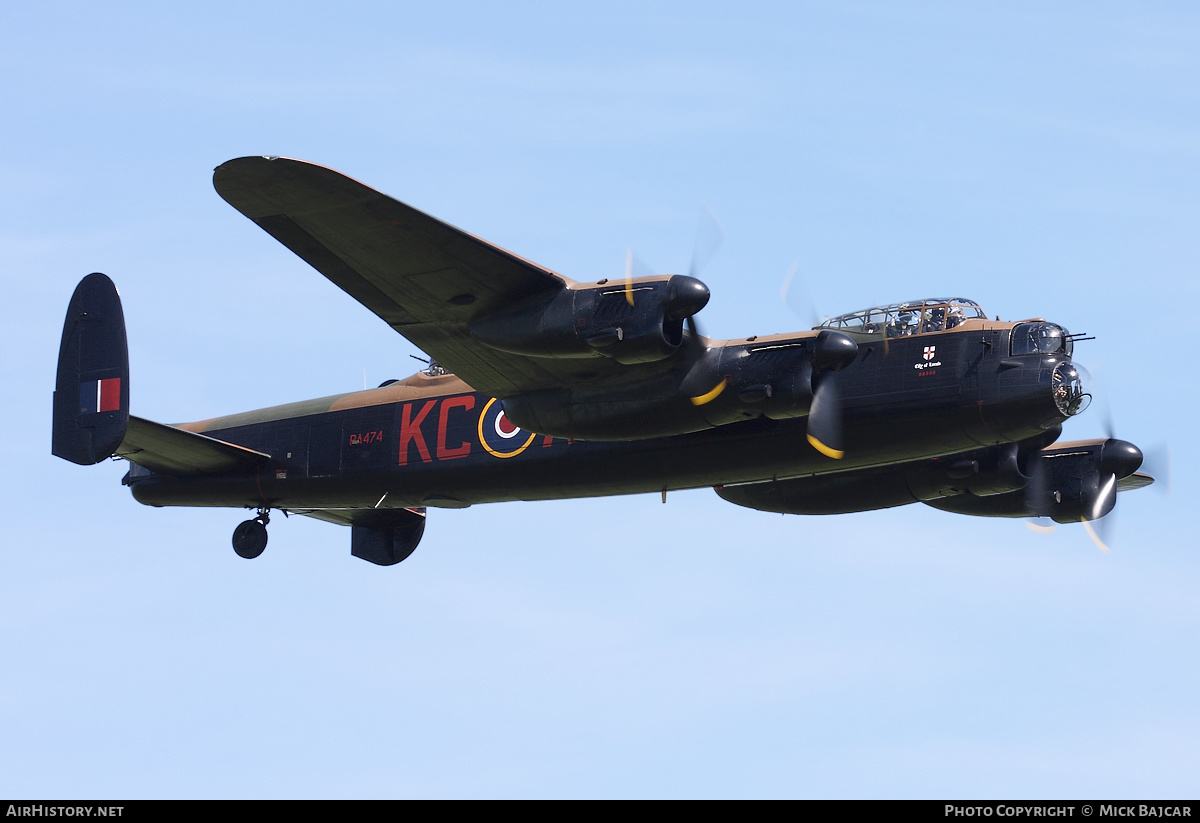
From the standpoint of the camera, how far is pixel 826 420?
76.8 ft

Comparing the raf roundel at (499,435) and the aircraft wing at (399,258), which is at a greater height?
the aircraft wing at (399,258)

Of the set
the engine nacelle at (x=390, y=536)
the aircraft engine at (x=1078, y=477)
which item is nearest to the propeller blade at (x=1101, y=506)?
the aircraft engine at (x=1078, y=477)

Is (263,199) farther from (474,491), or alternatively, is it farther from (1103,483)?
(1103,483)

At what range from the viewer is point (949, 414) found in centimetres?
2342

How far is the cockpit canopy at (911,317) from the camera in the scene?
24.0 m

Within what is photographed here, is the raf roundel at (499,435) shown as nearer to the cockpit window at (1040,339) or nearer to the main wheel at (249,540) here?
the main wheel at (249,540)

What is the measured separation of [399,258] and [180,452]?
311 inches

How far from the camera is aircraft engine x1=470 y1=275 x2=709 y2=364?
22031 mm

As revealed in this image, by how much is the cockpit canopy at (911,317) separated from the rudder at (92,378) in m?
12.4

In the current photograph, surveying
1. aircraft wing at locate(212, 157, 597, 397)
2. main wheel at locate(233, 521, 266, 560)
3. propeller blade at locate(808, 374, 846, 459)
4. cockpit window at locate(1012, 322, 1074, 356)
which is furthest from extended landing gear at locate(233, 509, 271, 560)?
cockpit window at locate(1012, 322, 1074, 356)

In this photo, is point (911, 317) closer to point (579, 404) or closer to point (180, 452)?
point (579, 404)

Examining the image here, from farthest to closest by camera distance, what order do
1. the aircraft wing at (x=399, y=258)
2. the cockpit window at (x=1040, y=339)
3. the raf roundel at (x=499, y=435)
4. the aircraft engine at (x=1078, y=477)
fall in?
the aircraft engine at (x=1078, y=477)
the raf roundel at (x=499, y=435)
the cockpit window at (x=1040, y=339)
the aircraft wing at (x=399, y=258)

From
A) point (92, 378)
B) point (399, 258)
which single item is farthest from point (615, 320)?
point (92, 378)

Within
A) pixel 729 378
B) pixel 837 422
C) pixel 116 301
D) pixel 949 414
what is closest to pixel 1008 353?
pixel 949 414
